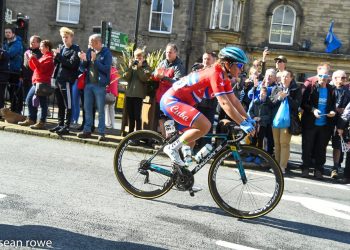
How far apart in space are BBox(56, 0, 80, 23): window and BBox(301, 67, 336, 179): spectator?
22016 millimetres

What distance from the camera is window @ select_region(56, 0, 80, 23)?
27.7 meters

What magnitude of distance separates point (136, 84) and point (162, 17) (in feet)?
61.9

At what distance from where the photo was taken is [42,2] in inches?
1090

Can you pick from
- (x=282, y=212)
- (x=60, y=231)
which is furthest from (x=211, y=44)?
(x=60, y=231)

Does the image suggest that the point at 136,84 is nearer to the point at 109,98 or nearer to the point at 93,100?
the point at 93,100

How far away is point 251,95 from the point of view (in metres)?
8.96

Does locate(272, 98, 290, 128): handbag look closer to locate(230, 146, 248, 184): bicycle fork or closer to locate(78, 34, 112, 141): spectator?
locate(230, 146, 248, 184): bicycle fork

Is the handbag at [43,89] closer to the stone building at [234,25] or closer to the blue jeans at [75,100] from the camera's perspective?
the blue jeans at [75,100]

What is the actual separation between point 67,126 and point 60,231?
553 centimetres

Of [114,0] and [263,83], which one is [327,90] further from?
[114,0]

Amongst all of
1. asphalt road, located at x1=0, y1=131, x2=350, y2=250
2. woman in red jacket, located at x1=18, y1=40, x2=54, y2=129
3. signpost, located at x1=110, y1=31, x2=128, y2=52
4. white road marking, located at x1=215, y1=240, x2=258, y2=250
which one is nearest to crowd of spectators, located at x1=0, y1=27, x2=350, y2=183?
woman in red jacket, located at x1=18, y1=40, x2=54, y2=129

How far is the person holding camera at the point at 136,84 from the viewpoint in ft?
29.4

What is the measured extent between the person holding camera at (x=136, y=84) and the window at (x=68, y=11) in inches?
793

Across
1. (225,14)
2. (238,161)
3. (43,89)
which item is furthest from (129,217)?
(225,14)
